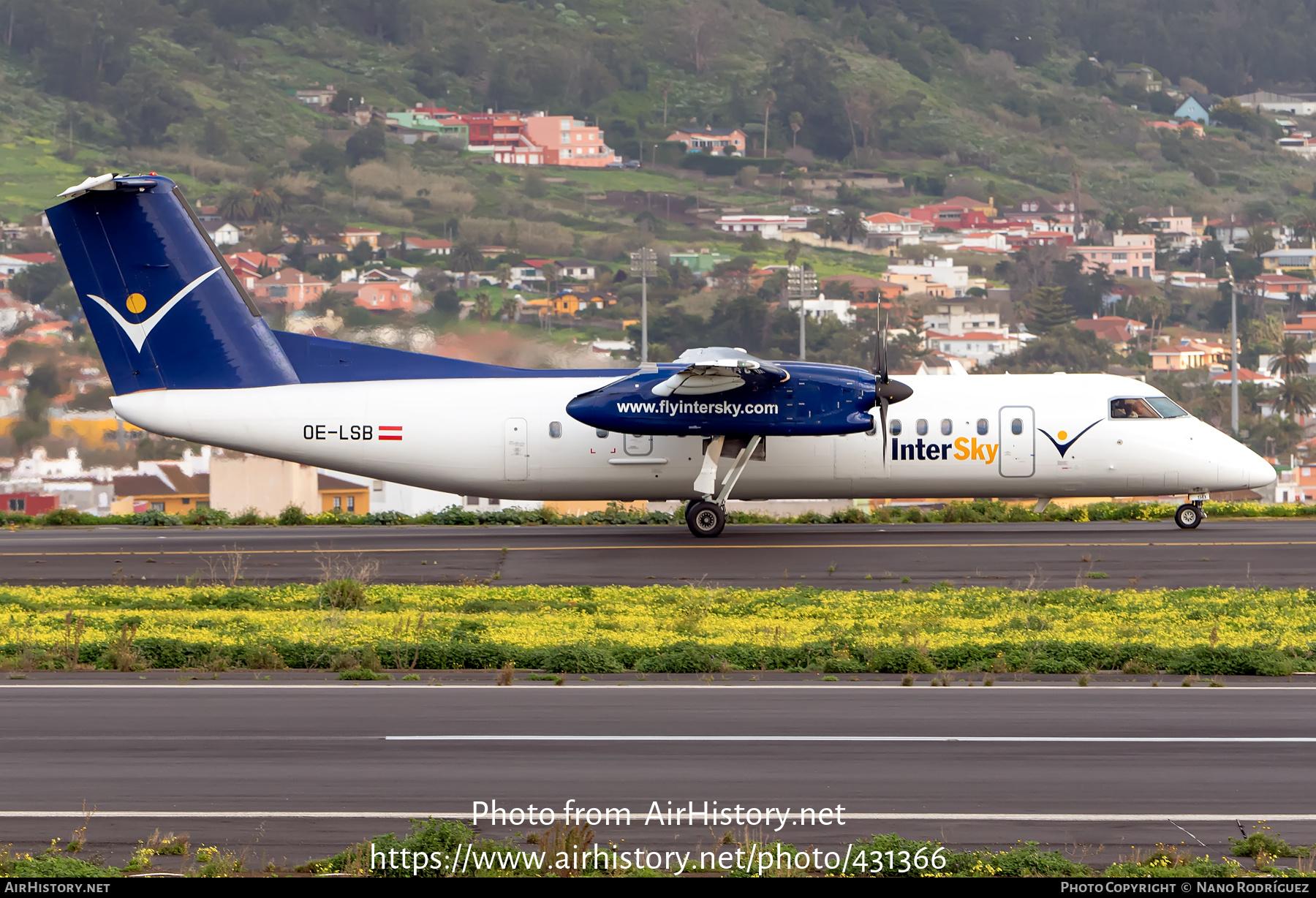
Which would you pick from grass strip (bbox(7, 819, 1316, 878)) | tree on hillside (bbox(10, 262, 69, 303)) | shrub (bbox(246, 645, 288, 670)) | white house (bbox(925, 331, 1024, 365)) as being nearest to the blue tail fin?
shrub (bbox(246, 645, 288, 670))

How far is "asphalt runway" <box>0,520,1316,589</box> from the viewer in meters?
24.6

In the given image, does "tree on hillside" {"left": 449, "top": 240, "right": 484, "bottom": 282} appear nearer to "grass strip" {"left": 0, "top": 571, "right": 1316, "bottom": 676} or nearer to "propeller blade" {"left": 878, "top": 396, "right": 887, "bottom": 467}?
"propeller blade" {"left": 878, "top": 396, "right": 887, "bottom": 467}

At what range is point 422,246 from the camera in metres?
181

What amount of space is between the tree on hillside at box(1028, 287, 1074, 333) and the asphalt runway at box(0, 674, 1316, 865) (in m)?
162

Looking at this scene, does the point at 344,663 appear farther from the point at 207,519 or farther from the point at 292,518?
the point at 292,518

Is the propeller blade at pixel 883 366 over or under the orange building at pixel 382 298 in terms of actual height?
under

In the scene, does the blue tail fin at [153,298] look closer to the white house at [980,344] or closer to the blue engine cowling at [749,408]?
the blue engine cowling at [749,408]

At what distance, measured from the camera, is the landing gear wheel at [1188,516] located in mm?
30328

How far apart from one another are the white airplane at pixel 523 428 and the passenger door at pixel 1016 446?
0.03 m

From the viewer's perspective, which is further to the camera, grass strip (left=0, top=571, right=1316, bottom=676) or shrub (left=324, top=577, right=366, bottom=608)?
shrub (left=324, top=577, right=366, bottom=608)

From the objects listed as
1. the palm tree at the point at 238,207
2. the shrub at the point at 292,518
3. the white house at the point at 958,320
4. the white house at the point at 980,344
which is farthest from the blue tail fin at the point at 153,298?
the palm tree at the point at 238,207

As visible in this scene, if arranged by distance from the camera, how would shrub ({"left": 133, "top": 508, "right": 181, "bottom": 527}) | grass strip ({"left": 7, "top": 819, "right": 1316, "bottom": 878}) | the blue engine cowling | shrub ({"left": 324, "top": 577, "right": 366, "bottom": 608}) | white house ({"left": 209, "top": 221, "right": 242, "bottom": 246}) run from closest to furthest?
grass strip ({"left": 7, "top": 819, "right": 1316, "bottom": 878})
shrub ({"left": 324, "top": 577, "right": 366, "bottom": 608})
the blue engine cowling
shrub ({"left": 133, "top": 508, "right": 181, "bottom": 527})
white house ({"left": 209, "top": 221, "right": 242, "bottom": 246})

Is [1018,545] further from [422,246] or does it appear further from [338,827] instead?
[422,246]

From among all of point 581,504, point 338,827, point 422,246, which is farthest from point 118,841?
point 422,246
